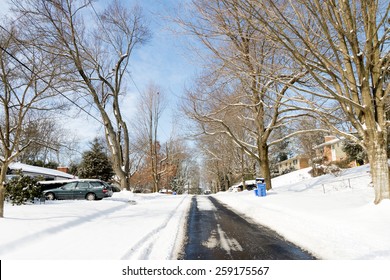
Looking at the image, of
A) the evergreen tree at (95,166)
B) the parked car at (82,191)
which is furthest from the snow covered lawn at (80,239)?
the evergreen tree at (95,166)

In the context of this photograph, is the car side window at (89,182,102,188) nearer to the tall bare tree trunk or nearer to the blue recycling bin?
the blue recycling bin

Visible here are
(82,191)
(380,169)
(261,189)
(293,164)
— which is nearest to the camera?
(380,169)

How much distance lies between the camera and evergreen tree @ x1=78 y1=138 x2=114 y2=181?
41656 millimetres

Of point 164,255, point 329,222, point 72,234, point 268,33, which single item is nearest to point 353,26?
point 268,33

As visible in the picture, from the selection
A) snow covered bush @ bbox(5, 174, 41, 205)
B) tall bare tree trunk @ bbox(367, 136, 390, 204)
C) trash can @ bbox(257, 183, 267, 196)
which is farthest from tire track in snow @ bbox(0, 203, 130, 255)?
trash can @ bbox(257, 183, 267, 196)

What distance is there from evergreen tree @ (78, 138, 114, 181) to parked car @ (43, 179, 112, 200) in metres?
22.5

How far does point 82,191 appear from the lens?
19.2 m

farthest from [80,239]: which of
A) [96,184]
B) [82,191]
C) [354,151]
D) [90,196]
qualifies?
[354,151]

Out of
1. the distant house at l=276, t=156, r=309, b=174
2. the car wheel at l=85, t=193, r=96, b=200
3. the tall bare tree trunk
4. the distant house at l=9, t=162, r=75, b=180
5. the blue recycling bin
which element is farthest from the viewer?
the distant house at l=276, t=156, r=309, b=174

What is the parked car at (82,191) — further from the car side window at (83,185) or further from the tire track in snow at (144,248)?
the tire track in snow at (144,248)

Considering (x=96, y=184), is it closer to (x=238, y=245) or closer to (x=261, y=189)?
(x=261, y=189)

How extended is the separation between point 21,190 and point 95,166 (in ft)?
95.3

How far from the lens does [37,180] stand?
15.1m

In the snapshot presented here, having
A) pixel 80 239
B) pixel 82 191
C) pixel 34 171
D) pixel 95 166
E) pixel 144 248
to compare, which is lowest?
pixel 144 248
